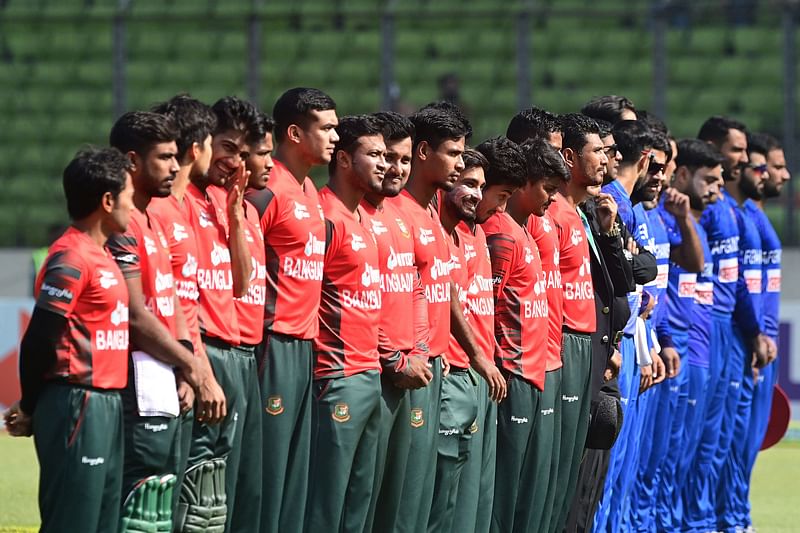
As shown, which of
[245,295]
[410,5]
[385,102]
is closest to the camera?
[245,295]

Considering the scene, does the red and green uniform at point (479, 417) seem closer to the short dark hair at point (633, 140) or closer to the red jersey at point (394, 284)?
the red jersey at point (394, 284)

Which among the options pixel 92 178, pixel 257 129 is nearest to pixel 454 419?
pixel 257 129

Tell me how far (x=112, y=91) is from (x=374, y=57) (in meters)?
2.68

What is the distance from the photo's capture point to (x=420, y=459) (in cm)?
A: 590

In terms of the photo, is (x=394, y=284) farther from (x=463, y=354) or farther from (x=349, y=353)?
(x=463, y=354)

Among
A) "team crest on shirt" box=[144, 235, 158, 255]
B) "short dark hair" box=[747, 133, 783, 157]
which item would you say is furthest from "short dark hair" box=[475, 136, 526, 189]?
"short dark hair" box=[747, 133, 783, 157]

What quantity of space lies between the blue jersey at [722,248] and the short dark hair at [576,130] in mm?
2215

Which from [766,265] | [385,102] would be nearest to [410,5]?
[385,102]

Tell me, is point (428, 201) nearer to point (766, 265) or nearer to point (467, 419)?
point (467, 419)

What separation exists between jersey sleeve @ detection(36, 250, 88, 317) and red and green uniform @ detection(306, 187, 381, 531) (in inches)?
52.0

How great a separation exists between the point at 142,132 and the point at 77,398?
0.87m

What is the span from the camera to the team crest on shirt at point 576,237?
6855 millimetres

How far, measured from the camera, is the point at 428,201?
6191 mm

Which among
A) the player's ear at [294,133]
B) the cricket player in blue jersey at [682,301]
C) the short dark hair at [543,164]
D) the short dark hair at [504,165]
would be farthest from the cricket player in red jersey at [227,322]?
the cricket player in blue jersey at [682,301]
